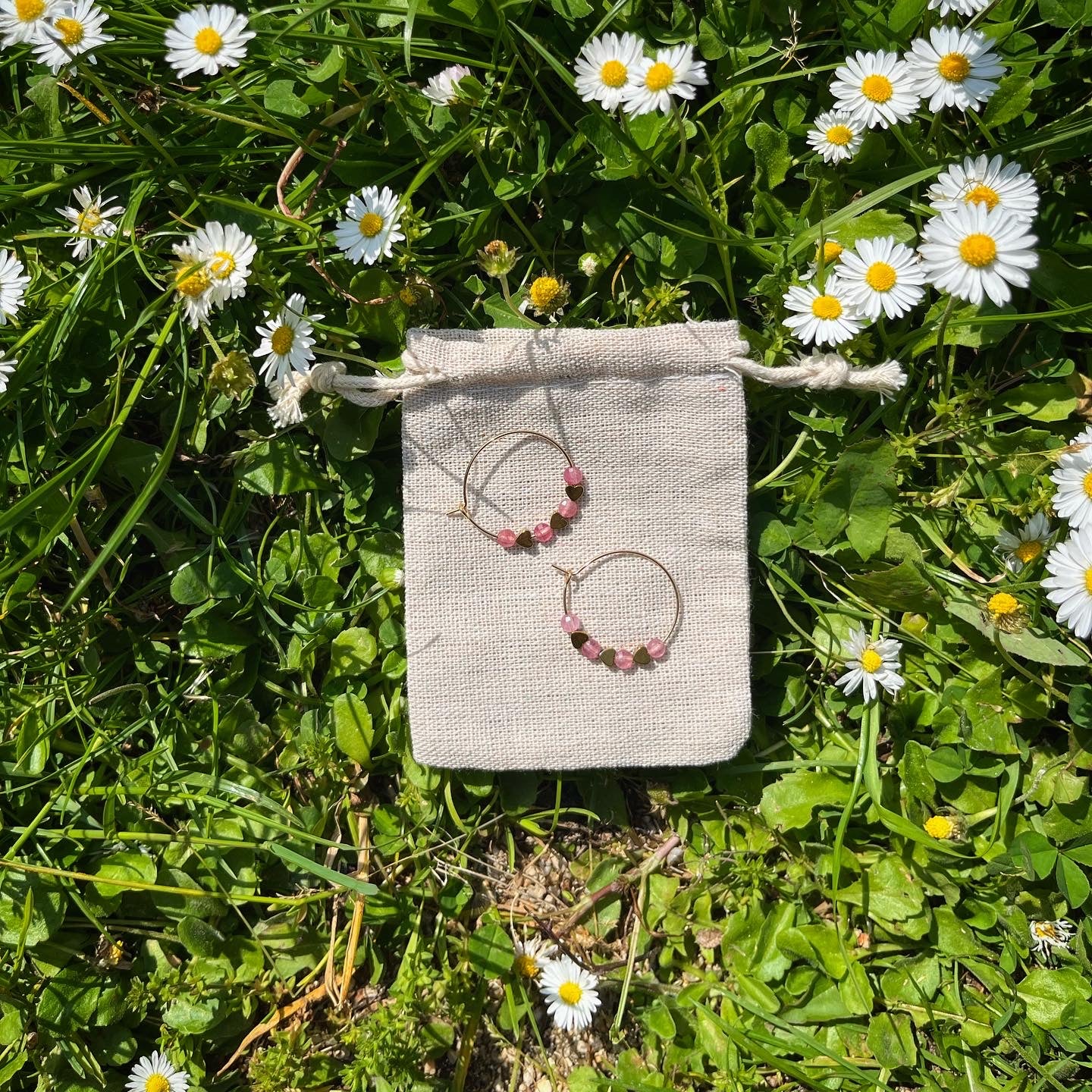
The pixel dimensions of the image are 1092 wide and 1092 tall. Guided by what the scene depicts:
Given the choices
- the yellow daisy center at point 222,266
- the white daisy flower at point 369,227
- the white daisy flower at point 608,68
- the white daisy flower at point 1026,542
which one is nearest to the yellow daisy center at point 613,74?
the white daisy flower at point 608,68

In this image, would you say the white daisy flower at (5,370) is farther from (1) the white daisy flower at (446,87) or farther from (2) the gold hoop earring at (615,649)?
(2) the gold hoop earring at (615,649)

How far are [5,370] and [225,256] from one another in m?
0.34

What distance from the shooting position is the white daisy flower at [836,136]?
112 cm

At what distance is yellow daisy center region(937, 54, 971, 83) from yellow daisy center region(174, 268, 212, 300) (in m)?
0.92

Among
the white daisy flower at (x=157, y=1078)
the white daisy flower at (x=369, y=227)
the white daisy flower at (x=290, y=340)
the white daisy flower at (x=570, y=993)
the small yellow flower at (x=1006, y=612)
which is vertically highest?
the white daisy flower at (x=369, y=227)

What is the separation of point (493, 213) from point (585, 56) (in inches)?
8.6

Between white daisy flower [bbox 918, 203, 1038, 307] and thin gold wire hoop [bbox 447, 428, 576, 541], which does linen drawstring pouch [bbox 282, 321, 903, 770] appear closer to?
thin gold wire hoop [bbox 447, 428, 576, 541]

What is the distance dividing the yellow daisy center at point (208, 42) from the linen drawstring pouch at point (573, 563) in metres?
0.41

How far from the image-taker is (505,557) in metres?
1.20

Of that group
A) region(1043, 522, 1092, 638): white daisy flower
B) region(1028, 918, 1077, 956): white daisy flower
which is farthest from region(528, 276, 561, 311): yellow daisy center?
region(1028, 918, 1077, 956): white daisy flower

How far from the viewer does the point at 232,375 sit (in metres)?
1.10

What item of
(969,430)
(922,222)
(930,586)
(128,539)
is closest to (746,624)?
(930,586)

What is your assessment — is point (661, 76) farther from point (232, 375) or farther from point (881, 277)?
point (232, 375)

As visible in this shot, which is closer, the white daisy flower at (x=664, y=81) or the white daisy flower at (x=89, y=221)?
the white daisy flower at (x=664, y=81)
